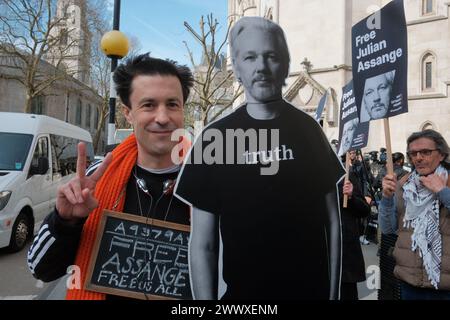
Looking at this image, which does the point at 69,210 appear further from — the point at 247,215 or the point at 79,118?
the point at 79,118

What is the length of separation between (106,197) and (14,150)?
671 centimetres

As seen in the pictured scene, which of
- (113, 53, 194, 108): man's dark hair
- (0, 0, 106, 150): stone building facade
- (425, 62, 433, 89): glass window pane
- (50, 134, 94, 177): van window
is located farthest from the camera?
(0, 0, 106, 150): stone building facade

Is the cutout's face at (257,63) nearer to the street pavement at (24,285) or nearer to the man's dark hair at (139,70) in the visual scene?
the man's dark hair at (139,70)

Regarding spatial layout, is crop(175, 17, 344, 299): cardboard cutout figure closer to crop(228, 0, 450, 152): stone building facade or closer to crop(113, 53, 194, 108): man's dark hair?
crop(113, 53, 194, 108): man's dark hair

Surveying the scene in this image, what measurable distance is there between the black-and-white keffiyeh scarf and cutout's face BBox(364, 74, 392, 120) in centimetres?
59

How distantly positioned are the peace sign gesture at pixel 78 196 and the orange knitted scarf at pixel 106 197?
126 millimetres

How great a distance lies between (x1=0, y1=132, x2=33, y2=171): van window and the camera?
7465mm

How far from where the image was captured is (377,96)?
284cm

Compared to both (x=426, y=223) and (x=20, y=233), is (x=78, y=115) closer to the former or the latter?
(x=20, y=233)

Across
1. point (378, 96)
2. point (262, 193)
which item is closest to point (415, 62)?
point (378, 96)

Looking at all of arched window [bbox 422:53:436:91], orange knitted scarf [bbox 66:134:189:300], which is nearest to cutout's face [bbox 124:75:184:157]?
orange knitted scarf [bbox 66:134:189:300]

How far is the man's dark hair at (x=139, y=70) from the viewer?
1.90 metres

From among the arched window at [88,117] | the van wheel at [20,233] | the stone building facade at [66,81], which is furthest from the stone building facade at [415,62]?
the arched window at [88,117]
